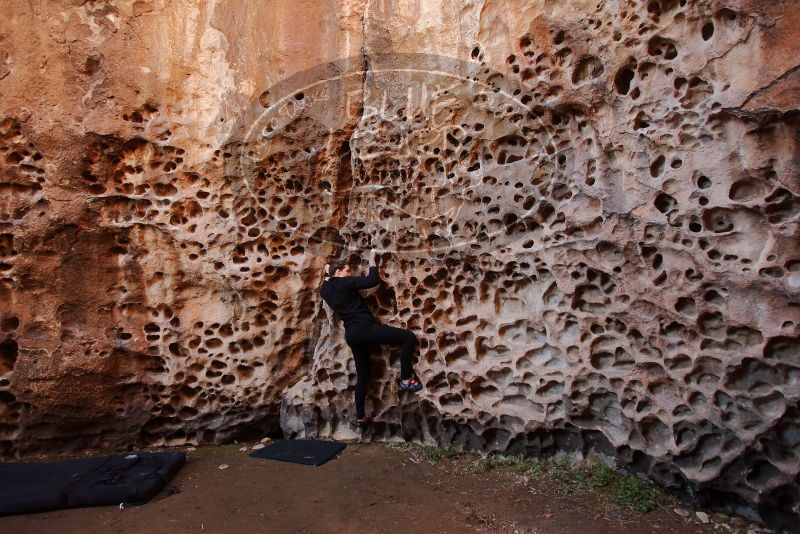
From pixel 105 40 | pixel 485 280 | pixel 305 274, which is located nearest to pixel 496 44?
pixel 485 280

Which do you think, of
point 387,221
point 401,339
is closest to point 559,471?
point 401,339

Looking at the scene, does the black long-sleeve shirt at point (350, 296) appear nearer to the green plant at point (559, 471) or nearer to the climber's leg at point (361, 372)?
the climber's leg at point (361, 372)

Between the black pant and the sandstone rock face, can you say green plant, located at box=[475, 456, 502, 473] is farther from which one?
the black pant

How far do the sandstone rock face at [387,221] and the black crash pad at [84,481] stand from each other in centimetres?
66

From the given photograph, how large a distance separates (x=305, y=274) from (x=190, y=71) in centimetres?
206

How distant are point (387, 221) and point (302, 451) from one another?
2.02 m

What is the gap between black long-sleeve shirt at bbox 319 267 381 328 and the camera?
473 centimetres

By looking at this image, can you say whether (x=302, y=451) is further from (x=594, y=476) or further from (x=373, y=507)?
(x=594, y=476)

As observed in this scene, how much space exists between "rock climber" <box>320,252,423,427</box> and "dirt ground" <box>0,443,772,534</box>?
0.59m

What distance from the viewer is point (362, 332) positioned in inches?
183

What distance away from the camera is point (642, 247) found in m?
3.59

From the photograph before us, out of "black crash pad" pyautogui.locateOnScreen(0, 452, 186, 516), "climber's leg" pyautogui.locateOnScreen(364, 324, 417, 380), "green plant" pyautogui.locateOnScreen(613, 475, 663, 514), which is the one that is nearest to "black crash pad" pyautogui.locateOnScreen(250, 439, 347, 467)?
"black crash pad" pyautogui.locateOnScreen(0, 452, 186, 516)

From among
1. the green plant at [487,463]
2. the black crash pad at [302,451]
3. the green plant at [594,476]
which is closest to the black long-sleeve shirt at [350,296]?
the black crash pad at [302,451]

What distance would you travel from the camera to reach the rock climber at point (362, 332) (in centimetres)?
464
